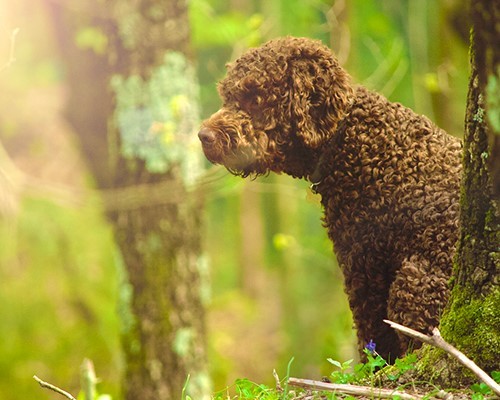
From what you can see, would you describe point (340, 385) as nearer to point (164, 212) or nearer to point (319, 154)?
point (319, 154)

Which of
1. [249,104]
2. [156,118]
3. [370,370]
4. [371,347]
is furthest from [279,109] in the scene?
[156,118]

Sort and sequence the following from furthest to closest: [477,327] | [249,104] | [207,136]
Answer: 1. [249,104]
2. [207,136]
3. [477,327]

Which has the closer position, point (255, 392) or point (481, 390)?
point (481, 390)

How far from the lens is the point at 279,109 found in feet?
13.5

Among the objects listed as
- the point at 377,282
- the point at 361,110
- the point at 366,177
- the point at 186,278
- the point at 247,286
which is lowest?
the point at 247,286

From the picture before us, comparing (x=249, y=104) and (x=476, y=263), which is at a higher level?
(x=249, y=104)

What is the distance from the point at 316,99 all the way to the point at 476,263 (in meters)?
1.28

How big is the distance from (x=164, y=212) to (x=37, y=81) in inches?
328

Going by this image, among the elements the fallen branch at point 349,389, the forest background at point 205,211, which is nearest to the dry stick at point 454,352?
the fallen branch at point 349,389

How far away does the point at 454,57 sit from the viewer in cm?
991

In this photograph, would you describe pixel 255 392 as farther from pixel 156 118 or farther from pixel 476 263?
pixel 156 118

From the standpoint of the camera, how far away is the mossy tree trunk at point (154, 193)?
701cm

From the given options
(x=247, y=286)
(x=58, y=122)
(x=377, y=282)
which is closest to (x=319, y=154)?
(x=377, y=282)

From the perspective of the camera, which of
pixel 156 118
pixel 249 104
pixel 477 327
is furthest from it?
pixel 156 118
